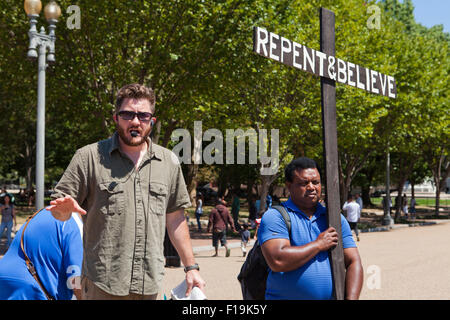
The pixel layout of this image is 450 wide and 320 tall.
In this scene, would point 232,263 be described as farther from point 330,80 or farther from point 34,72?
point 330,80

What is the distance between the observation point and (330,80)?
3.31 m

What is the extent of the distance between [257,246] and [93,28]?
1381 centimetres

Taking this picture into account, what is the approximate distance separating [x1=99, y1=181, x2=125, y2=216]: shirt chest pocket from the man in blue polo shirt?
2.99ft

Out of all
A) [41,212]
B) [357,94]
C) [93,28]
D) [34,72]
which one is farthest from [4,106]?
[41,212]

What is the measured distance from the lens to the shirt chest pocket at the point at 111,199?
2629mm

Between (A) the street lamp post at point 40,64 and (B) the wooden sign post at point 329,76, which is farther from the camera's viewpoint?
(A) the street lamp post at point 40,64

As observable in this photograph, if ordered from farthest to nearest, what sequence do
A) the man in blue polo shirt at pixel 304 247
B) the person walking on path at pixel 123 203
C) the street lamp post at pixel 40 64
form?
the street lamp post at pixel 40 64, the man in blue polo shirt at pixel 304 247, the person walking on path at pixel 123 203

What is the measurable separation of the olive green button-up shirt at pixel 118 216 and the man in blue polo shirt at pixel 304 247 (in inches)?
26.5

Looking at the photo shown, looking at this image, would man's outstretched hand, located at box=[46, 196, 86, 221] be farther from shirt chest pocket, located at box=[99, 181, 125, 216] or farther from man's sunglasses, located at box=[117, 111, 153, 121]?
man's sunglasses, located at box=[117, 111, 153, 121]

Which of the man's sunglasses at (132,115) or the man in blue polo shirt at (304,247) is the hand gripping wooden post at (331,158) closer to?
the man in blue polo shirt at (304,247)

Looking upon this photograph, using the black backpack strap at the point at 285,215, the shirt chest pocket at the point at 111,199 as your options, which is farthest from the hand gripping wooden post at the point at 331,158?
the shirt chest pocket at the point at 111,199

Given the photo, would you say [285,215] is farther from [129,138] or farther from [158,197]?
[129,138]

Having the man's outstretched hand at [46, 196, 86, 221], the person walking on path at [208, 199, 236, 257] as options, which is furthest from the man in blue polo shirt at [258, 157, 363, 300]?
the person walking on path at [208, 199, 236, 257]

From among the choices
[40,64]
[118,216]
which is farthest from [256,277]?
[40,64]
